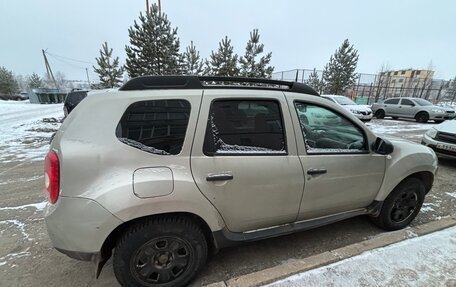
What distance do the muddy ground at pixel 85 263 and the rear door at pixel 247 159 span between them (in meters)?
0.53

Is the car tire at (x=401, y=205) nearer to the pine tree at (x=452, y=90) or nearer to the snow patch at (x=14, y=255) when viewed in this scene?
the snow patch at (x=14, y=255)

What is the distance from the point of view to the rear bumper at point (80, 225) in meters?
1.68

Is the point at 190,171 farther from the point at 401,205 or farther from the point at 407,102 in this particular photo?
the point at 407,102

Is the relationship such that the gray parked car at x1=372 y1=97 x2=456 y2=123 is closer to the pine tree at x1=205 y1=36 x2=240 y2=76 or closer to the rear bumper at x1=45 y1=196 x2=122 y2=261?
the pine tree at x1=205 y1=36 x2=240 y2=76

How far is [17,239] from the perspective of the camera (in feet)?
9.16

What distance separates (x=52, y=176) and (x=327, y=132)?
266cm

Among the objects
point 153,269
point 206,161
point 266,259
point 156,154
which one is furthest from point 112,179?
point 266,259

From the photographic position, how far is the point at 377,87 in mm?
29281

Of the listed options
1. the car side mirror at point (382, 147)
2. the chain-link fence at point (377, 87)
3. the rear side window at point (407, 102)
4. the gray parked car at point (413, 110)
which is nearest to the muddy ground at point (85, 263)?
the car side mirror at point (382, 147)

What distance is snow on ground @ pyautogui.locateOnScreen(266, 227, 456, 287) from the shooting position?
2.08 m

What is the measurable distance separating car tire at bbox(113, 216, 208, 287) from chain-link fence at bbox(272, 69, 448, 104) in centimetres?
2690

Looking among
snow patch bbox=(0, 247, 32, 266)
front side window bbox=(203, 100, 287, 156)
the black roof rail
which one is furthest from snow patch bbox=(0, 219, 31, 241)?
front side window bbox=(203, 100, 287, 156)

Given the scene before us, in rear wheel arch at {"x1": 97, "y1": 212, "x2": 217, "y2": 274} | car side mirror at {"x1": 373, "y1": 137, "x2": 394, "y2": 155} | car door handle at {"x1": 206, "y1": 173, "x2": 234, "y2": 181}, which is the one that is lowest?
rear wheel arch at {"x1": 97, "y1": 212, "x2": 217, "y2": 274}

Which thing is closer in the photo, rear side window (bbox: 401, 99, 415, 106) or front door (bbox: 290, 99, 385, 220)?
front door (bbox: 290, 99, 385, 220)
